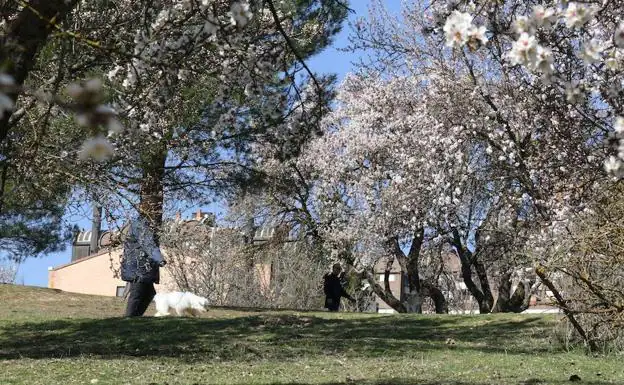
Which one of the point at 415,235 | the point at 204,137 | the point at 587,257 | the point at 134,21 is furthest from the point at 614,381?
the point at 415,235

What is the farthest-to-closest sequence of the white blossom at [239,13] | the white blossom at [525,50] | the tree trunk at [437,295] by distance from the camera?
the tree trunk at [437,295], the white blossom at [239,13], the white blossom at [525,50]

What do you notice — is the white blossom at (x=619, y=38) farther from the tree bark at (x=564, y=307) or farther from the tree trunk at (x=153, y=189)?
the tree trunk at (x=153, y=189)

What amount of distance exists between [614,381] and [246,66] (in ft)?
10.9

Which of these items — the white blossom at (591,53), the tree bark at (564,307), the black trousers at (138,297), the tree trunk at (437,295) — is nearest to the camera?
the white blossom at (591,53)

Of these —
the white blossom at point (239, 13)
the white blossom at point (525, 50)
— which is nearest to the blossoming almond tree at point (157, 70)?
the white blossom at point (239, 13)

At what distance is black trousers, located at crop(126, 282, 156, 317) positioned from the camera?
10.5 meters

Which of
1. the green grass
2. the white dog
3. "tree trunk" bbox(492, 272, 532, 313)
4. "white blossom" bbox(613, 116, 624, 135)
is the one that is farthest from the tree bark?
"tree trunk" bbox(492, 272, 532, 313)

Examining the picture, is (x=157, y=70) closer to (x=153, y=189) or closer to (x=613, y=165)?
(x=613, y=165)

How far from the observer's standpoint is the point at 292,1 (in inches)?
299

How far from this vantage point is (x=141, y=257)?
968 centimetres

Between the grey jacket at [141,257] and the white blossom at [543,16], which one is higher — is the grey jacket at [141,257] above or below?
below

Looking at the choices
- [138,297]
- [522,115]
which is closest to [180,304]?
[138,297]

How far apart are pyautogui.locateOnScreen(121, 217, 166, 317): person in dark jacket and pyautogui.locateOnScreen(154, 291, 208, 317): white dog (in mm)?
1172

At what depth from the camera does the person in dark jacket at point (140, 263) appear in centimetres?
894
